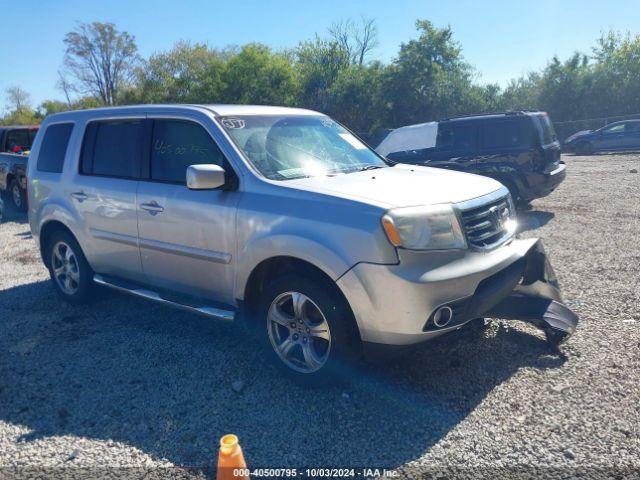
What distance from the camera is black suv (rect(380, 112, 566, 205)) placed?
9070 millimetres

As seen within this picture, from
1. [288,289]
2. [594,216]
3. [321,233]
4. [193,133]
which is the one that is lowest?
[594,216]

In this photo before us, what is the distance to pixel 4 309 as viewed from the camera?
5.71 m

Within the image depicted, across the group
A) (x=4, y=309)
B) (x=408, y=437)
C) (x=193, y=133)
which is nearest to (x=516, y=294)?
(x=408, y=437)

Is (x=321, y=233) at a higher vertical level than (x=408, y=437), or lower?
higher

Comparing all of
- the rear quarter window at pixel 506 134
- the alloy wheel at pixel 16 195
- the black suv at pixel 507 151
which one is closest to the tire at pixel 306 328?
the black suv at pixel 507 151

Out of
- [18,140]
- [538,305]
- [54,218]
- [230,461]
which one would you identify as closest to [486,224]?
[538,305]

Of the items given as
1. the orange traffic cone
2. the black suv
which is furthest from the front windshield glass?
the black suv

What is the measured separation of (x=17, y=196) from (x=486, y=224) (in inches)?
489

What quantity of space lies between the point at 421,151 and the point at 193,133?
6.66 m

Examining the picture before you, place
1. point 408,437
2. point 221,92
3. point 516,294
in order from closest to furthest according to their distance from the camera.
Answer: point 408,437 < point 516,294 < point 221,92

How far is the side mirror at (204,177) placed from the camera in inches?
148

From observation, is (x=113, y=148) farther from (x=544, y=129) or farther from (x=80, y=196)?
(x=544, y=129)

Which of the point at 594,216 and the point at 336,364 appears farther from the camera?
the point at 594,216

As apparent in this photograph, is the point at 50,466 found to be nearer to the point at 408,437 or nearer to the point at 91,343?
the point at 91,343
